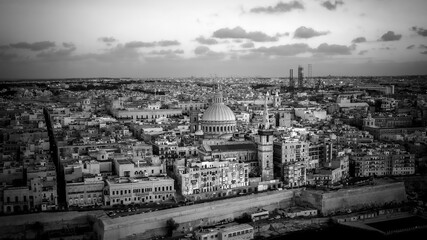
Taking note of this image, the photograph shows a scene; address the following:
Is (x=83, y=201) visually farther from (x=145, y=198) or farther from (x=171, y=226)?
(x=171, y=226)

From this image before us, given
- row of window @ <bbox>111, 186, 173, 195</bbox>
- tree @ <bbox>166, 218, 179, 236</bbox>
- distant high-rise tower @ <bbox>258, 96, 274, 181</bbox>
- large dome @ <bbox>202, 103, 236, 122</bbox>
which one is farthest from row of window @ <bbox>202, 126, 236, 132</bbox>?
tree @ <bbox>166, 218, 179, 236</bbox>

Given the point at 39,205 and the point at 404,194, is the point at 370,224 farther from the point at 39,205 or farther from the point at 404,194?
the point at 39,205

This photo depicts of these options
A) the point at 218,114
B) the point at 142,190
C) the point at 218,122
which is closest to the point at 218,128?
the point at 218,122

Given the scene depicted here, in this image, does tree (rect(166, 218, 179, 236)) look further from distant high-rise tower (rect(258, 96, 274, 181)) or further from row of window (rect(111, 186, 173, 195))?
distant high-rise tower (rect(258, 96, 274, 181))

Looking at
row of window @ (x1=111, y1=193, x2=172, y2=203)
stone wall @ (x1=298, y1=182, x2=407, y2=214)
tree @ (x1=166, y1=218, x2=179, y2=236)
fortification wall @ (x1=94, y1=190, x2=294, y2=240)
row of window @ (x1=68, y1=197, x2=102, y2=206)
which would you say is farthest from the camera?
stone wall @ (x1=298, y1=182, x2=407, y2=214)

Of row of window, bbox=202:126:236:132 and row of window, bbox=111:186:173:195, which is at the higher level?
row of window, bbox=202:126:236:132

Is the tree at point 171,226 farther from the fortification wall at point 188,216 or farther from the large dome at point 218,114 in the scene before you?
the large dome at point 218,114
